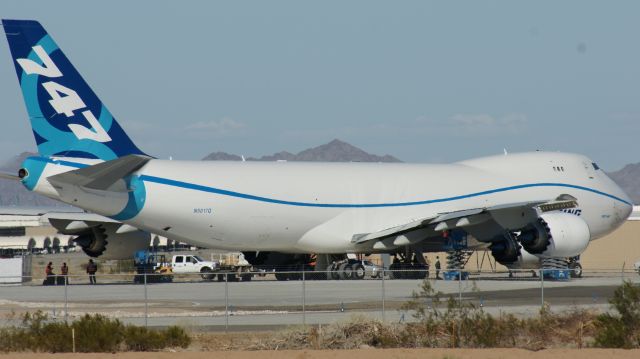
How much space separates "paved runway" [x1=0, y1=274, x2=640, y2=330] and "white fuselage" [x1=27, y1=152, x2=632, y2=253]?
2.00 meters

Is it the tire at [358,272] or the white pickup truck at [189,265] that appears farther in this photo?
the white pickup truck at [189,265]

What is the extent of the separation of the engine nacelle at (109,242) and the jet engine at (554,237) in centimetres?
1413

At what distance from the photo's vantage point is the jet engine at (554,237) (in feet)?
128

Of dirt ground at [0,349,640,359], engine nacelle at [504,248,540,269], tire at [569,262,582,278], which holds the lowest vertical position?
dirt ground at [0,349,640,359]

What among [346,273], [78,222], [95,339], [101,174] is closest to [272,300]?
[101,174]

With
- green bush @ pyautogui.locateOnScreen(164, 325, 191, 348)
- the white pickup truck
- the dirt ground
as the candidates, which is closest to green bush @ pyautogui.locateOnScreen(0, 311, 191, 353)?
green bush @ pyautogui.locateOnScreen(164, 325, 191, 348)

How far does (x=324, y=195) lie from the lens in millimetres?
38875

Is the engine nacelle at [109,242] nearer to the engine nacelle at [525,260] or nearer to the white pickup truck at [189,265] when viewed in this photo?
the engine nacelle at [525,260]

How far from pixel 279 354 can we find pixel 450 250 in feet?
72.1

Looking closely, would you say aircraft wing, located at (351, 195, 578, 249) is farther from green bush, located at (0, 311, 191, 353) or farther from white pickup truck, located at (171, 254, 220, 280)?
white pickup truck, located at (171, 254, 220, 280)

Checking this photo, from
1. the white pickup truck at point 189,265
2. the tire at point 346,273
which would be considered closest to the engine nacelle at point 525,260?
the tire at point 346,273

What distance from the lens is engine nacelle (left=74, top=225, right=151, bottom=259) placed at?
136 ft

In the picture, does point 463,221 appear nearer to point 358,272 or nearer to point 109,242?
point 358,272

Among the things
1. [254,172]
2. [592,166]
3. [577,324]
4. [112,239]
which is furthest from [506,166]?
[577,324]
